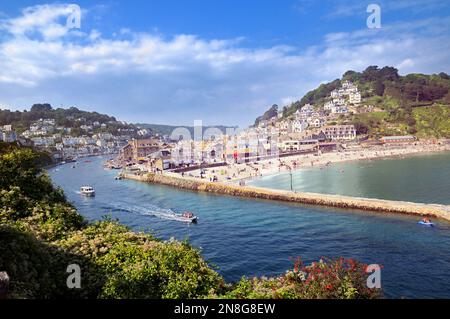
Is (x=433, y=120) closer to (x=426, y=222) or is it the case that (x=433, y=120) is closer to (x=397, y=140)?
(x=397, y=140)

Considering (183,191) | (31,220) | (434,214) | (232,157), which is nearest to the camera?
(31,220)

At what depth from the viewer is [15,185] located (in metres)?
17.7

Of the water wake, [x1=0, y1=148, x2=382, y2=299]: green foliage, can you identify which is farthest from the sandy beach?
[x1=0, y1=148, x2=382, y2=299]: green foliage

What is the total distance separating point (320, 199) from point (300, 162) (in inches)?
1606

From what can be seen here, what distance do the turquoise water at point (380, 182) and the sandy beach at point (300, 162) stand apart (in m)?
5.44

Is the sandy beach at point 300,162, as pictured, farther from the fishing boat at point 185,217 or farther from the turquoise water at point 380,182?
the fishing boat at point 185,217

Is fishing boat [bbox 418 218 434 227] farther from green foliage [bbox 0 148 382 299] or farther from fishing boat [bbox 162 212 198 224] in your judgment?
green foliage [bbox 0 148 382 299]

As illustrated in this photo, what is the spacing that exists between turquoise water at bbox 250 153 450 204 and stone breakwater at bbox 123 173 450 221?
13.7 feet

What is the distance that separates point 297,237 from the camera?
2564cm

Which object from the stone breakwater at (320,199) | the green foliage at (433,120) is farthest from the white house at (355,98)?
the stone breakwater at (320,199)

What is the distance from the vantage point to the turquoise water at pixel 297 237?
19.0 meters
